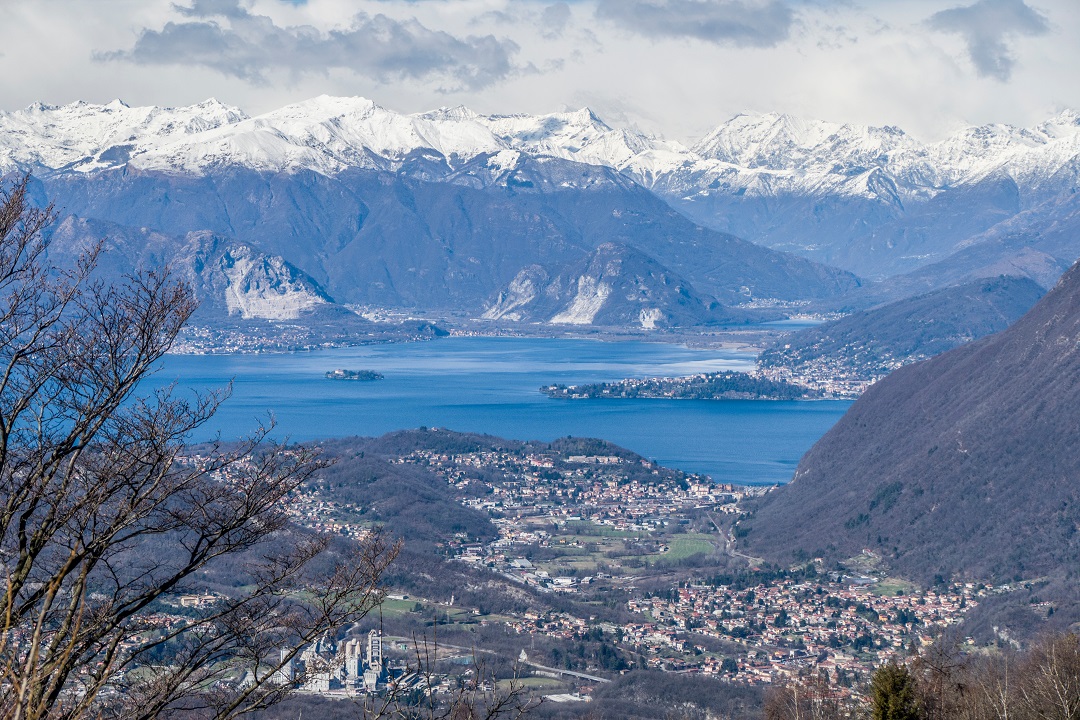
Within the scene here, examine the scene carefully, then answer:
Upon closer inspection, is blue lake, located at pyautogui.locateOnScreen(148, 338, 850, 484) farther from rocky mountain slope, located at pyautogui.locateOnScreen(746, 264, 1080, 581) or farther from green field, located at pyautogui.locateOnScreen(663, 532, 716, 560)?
green field, located at pyautogui.locateOnScreen(663, 532, 716, 560)

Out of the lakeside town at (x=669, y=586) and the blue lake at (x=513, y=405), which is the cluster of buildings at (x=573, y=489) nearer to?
the lakeside town at (x=669, y=586)

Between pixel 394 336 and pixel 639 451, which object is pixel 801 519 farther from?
pixel 394 336

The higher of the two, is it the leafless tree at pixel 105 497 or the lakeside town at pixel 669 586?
the leafless tree at pixel 105 497

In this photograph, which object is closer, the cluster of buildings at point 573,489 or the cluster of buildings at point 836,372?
the cluster of buildings at point 573,489

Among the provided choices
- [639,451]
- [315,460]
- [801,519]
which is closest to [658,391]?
[639,451]

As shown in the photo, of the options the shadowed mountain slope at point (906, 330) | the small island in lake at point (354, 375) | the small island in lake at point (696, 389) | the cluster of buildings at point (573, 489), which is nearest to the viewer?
Result: the cluster of buildings at point (573, 489)

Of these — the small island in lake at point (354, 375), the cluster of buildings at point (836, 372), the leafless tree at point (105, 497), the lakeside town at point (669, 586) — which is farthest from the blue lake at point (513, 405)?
the leafless tree at point (105, 497)

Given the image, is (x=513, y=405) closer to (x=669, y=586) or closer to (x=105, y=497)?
(x=669, y=586)
